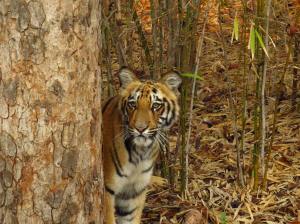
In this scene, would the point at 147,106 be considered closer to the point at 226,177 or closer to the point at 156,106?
the point at 156,106

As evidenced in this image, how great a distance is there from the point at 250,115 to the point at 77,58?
2.98 m

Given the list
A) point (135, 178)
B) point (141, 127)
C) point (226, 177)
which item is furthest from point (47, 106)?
point (226, 177)

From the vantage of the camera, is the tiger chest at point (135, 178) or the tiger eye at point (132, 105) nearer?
the tiger eye at point (132, 105)

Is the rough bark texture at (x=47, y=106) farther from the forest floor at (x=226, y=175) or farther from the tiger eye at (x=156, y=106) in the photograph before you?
the forest floor at (x=226, y=175)

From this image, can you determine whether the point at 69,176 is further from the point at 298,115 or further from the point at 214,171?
the point at 298,115

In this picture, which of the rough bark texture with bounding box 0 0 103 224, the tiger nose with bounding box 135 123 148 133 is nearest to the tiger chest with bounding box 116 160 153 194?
the tiger nose with bounding box 135 123 148 133

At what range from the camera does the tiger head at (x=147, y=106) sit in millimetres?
4156

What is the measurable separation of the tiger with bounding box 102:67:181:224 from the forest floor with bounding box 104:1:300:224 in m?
0.37

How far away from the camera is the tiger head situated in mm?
Result: 4156

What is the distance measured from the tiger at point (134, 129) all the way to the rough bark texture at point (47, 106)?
954 mm

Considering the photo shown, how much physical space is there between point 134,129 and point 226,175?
1.18 metres

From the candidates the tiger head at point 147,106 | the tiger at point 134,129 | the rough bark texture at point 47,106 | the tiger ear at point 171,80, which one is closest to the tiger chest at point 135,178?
the tiger at point 134,129

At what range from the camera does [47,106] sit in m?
3.03

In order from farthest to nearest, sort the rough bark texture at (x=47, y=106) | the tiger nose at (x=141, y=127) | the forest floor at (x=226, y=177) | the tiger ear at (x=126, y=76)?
the forest floor at (x=226, y=177) < the tiger ear at (x=126, y=76) < the tiger nose at (x=141, y=127) < the rough bark texture at (x=47, y=106)
